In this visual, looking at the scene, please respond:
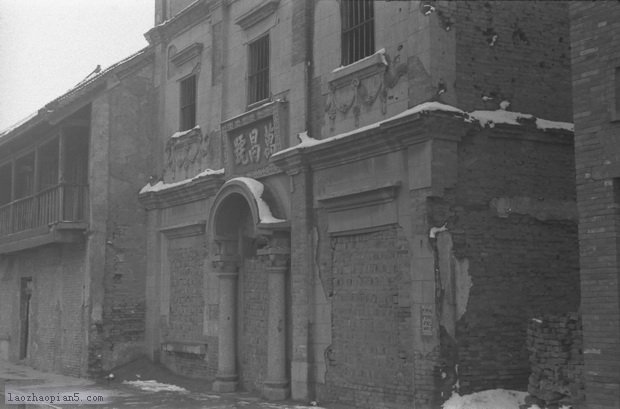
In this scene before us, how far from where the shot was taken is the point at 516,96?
11.5 meters

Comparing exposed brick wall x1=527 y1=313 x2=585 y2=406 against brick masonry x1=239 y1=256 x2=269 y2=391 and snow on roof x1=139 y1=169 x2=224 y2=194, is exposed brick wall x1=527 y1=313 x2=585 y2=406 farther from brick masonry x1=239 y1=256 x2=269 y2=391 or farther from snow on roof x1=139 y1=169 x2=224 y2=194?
snow on roof x1=139 y1=169 x2=224 y2=194

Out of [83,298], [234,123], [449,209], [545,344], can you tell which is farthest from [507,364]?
[83,298]

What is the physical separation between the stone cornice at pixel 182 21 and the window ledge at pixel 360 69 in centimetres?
508

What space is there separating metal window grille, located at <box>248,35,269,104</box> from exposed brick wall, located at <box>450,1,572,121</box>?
15.9ft

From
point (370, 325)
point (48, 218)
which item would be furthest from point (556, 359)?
point (48, 218)

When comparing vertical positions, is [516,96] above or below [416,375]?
above

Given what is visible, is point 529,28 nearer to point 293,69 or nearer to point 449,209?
point 449,209

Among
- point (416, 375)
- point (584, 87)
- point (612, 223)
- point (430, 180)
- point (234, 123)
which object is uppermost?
point (234, 123)

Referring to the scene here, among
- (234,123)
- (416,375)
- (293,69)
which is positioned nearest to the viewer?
(416,375)

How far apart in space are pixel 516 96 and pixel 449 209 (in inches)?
83.8

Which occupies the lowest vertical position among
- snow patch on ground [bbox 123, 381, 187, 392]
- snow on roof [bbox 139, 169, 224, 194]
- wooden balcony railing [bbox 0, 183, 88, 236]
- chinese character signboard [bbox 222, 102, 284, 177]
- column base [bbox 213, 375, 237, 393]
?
snow patch on ground [bbox 123, 381, 187, 392]

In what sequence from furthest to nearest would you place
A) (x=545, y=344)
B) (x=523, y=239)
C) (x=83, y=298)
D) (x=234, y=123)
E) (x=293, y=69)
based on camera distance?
(x=83, y=298) < (x=234, y=123) < (x=293, y=69) < (x=523, y=239) < (x=545, y=344)

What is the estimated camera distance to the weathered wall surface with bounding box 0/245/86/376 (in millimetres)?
18703

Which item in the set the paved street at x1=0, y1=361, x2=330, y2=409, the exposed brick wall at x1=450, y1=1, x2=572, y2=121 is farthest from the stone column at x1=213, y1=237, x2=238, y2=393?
the exposed brick wall at x1=450, y1=1, x2=572, y2=121
